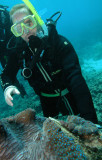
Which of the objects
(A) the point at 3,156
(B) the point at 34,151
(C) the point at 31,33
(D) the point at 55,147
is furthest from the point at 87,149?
(C) the point at 31,33

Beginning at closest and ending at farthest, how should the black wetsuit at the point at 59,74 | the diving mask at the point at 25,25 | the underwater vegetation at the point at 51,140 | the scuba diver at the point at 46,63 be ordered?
the underwater vegetation at the point at 51,140
the black wetsuit at the point at 59,74
the scuba diver at the point at 46,63
the diving mask at the point at 25,25

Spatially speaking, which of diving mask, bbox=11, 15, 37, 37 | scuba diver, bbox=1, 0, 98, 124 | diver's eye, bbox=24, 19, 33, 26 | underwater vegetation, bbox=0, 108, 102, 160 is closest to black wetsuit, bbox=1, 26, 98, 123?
scuba diver, bbox=1, 0, 98, 124

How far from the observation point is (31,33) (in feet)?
10.00

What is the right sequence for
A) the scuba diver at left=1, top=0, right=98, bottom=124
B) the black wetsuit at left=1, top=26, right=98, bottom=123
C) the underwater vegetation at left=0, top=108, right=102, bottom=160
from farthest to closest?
the scuba diver at left=1, top=0, right=98, bottom=124 → the black wetsuit at left=1, top=26, right=98, bottom=123 → the underwater vegetation at left=0, top=108, right=102, bottom=160

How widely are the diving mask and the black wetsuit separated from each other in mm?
458

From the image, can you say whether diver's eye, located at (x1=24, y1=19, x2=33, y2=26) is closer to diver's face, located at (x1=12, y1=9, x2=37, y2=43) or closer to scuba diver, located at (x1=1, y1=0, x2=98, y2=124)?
scuba diver, located at (x1=1, y1=0, x2=98, y2=124)

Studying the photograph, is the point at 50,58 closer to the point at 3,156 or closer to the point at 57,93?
the point at 57,93

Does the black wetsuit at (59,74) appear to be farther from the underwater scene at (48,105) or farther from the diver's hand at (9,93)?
the diver's hand at (9,93)

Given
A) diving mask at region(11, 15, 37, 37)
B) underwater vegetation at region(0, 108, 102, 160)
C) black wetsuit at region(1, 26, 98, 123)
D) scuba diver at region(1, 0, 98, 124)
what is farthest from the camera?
diving mask at region(11, 15, 37, 37)

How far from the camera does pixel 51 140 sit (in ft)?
2.82

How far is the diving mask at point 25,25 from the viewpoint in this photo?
3.01 meters

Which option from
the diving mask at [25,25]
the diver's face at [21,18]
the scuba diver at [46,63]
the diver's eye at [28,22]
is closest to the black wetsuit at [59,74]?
the scuba diver at [46,63]

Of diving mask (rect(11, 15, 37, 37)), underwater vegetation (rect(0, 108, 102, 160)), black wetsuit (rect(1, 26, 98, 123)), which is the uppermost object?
diving mask (rect(11, 15, 37, 37))

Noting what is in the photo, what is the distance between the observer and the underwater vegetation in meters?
Result: 0.83
